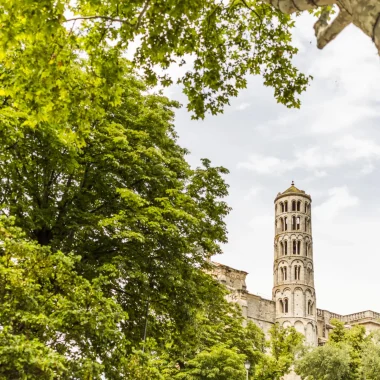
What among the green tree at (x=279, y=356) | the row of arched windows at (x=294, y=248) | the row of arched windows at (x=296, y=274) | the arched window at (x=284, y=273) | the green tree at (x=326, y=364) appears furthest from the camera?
the row of arched windows at (x=294, y=248)

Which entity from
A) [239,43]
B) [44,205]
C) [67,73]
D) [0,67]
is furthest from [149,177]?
[67,73]

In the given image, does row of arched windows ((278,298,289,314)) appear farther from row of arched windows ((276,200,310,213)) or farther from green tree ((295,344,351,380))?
green tree ((295,344,351,380))

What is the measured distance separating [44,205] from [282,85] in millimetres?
8469

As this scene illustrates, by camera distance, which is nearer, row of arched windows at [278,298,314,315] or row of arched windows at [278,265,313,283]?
row of arched windows at [278,298,314,315]

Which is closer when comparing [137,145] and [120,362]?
[120,362]

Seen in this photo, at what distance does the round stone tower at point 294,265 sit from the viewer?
65.7m

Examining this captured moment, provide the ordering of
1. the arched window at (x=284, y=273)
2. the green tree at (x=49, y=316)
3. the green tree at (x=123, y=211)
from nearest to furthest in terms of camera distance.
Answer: the green tree at (x=49, y=316), the green tree at (x=123, y=211), the arched window at (x=284, y=273)

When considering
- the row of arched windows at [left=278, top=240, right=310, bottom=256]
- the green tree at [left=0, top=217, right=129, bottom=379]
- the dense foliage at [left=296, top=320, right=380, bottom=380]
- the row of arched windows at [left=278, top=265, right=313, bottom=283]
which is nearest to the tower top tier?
the row of arched windows at [left=278, top=240, right=310, bottom=256]

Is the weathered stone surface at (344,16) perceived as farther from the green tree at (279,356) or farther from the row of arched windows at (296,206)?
the row of arched windows at (296,206)

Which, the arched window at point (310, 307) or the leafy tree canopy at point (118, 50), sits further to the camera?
the arched window at point (310, 307)

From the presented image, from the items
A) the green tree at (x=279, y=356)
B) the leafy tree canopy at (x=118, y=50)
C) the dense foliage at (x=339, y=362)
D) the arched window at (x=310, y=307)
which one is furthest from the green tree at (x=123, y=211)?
the arched window at (x=310, y=307)

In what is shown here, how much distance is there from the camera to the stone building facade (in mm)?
64938

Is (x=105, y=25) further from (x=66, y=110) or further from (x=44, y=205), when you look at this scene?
(x=44, y=205)

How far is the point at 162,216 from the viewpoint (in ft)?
46.8
